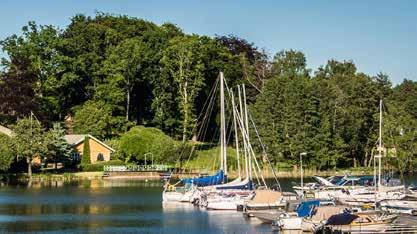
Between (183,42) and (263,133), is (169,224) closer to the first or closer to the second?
(263,133)

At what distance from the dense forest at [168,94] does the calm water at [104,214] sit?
80.7ft

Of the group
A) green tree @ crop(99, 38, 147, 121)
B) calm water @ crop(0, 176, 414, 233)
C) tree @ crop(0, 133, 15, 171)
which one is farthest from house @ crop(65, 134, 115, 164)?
calm water @ crop(0, 176, 414, 233)

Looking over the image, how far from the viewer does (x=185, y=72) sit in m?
118

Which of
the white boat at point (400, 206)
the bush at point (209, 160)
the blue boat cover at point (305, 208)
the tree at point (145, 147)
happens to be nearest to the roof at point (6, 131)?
the tree at point (145, 147)

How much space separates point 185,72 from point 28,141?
1114 inches

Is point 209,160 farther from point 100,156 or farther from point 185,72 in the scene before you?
point 185,72

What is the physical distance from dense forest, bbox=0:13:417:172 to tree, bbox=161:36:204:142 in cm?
15

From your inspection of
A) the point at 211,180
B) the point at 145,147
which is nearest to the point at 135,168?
the point at 145,147

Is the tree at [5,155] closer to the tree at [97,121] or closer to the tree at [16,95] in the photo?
the tree at [16,95]

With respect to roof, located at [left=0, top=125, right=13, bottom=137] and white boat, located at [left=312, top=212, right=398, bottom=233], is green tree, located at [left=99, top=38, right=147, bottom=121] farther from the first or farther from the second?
white boat, located at [left=312, top=212, right=398, bottom=233]

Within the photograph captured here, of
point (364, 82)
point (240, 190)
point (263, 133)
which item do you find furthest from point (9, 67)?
point (240, 190)

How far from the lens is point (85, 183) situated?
93.0 m

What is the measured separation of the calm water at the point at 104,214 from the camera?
5228 cm

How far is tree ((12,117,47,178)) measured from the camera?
96.6 meters
